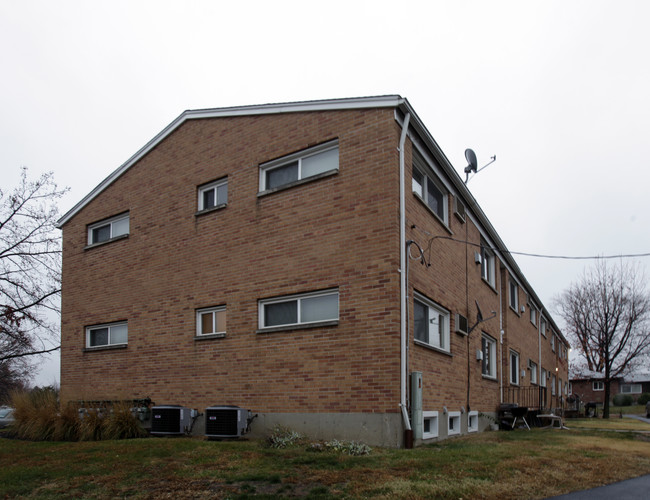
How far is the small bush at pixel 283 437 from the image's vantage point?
970 cm

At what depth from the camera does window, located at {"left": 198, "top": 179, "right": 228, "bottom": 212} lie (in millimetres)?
13633

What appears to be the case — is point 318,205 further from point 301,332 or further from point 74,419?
point 74,419

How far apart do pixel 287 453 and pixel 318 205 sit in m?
4.66

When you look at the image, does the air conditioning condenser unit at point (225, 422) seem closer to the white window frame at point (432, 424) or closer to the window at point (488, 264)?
the white window frame at point (432, 424)

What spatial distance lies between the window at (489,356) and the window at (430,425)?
5798mm

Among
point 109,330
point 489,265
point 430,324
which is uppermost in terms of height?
point 489,265

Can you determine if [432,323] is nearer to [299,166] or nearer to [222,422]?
[299,166]

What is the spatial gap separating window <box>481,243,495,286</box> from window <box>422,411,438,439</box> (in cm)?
770

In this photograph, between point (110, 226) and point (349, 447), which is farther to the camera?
point (110, 226)

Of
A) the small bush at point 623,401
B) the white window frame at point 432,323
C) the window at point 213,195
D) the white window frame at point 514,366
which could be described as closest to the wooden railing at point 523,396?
the white window frame at point 514,366

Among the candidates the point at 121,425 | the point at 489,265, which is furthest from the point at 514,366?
the point at 121,425

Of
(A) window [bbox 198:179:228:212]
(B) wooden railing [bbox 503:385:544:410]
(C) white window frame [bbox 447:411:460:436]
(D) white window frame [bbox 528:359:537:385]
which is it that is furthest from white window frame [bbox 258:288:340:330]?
(D) white window frame [bbox 528:359:537:385]

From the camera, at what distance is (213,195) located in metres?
14.0

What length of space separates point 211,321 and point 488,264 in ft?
34.0
